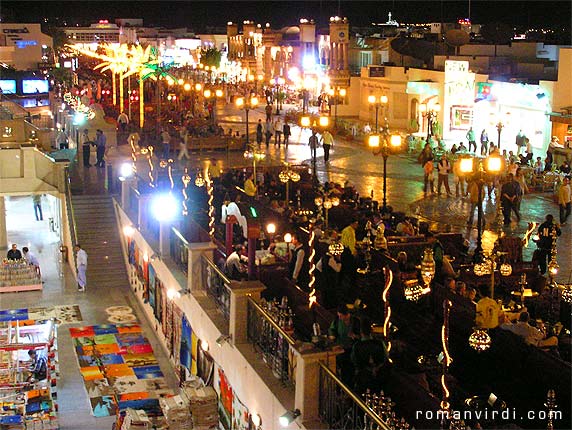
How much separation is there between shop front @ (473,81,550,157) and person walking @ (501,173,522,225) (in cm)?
1032

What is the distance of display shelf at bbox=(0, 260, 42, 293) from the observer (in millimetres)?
22125

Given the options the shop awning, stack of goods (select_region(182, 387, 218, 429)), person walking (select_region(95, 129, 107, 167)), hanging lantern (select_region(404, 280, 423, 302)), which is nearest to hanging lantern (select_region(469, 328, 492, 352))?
hanging lantern (select_region(404, 280, 423, 302))

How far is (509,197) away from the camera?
23203 mm

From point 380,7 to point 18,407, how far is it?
339 ft

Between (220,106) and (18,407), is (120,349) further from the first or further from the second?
(220,106)

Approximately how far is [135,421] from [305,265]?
14.3ft

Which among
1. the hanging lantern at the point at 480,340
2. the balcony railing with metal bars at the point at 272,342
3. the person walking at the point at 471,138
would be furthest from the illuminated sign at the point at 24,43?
the hanging lantern at the point at 480,340

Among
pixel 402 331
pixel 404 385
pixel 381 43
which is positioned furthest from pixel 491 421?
pixel 381 43

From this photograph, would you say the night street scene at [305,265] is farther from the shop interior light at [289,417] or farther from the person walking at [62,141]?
the person walking at [62,141]

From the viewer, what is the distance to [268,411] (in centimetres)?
1087

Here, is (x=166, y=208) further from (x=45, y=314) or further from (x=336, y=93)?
(x=336, y=93)

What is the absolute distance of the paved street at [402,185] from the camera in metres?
22.5

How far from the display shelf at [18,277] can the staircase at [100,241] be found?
4.10 ft

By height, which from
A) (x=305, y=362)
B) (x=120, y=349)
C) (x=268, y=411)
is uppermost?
(x=305, y=362)
